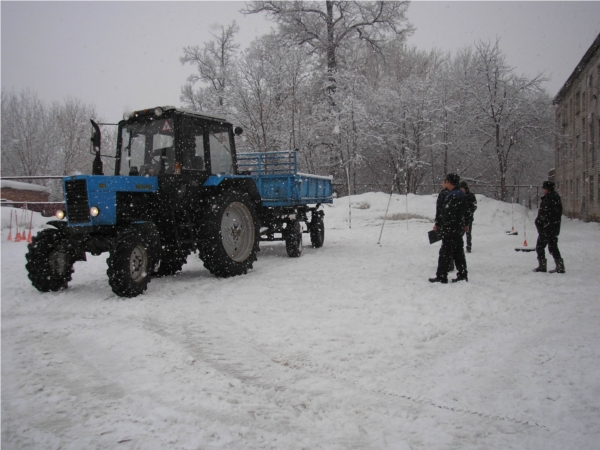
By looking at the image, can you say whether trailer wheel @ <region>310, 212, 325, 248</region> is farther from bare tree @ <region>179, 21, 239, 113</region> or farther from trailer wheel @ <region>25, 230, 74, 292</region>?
bare tree @ <region>179, 21, 239, 113</region>

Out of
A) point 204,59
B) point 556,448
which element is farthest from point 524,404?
point 204,59

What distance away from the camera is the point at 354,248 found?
1233 centimetres

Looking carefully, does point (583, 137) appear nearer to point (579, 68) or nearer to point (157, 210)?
point (579, 68)

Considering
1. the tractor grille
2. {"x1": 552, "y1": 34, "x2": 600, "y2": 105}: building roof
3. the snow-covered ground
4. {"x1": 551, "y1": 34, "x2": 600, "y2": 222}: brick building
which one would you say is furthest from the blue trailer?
{"x1": 552, "y1": 34, "x2": 600, "y2": 105}: building roof

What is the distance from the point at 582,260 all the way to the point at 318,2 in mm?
24448

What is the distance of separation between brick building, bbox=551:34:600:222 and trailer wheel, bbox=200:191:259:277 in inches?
817

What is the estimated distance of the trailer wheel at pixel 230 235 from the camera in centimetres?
771

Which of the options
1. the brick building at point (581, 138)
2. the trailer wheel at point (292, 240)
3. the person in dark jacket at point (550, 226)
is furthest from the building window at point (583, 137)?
the trailer wheel at point (292, 240)

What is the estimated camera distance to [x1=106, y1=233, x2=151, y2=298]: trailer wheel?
6.17 meters

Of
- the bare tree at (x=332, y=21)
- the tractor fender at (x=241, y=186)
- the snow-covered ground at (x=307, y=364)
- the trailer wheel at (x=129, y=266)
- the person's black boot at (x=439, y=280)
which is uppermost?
the bare tree at (x=332, y=21)

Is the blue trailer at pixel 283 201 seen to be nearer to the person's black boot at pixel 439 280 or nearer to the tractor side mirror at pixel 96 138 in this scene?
the tractor side mirror at pixel 96 138

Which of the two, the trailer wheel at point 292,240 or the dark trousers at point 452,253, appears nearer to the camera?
the dark trousers at point 452,253

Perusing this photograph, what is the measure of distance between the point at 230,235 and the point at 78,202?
274 cm

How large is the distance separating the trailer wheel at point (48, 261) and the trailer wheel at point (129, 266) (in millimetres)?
1038
